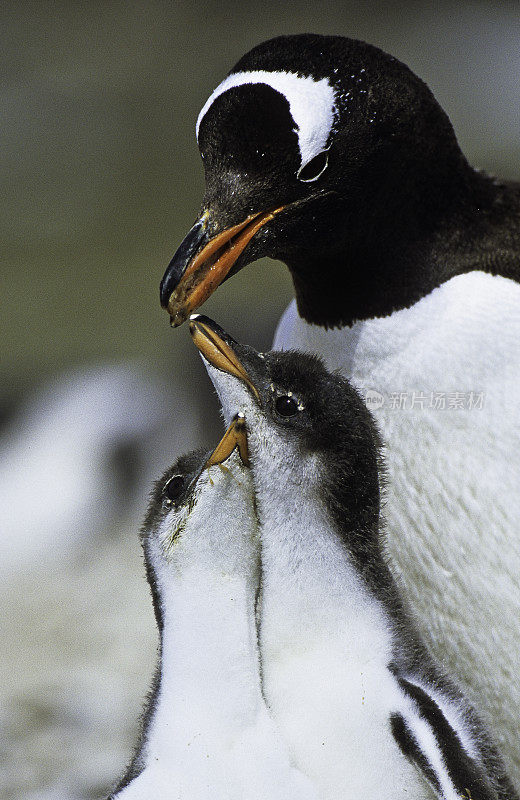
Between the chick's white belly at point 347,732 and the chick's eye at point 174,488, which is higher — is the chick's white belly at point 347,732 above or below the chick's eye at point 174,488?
below

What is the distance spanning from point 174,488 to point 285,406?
21 cm

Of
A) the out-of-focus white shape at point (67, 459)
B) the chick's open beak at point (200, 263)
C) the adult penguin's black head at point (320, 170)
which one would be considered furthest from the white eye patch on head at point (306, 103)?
the out-of-focus white shape at point (67, 459)

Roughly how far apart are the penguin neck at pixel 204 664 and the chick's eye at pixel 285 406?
23 cm

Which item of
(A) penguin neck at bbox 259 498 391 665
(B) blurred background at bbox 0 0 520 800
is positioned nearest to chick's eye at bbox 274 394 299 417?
(A) penguin neck at bbox 259 498 391 665

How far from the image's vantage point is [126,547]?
13.0 feet

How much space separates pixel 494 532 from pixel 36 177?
540 centimetres

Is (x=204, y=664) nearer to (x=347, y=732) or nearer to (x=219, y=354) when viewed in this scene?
(x=347, y=732)

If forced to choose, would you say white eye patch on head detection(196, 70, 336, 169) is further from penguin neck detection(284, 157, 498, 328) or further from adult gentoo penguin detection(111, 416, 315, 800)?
adult gentoo penguin detection(111, 416, 315, 800)

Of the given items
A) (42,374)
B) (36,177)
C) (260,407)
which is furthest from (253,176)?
(36,177)

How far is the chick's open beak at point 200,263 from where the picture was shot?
1.51 metres

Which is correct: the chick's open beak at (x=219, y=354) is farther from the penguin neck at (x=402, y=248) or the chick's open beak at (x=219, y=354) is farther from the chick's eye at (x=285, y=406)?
the penguin neck at (x=402, y=248)

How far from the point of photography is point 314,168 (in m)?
1.59

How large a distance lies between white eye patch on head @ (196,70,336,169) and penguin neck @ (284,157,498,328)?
6.7 inches

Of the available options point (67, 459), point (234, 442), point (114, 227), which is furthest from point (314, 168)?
point (114, 227)
